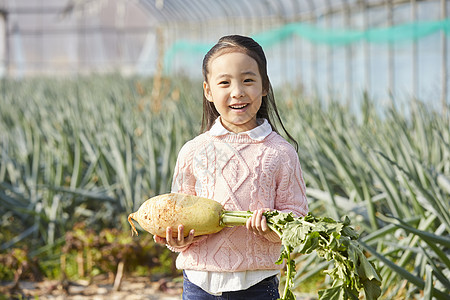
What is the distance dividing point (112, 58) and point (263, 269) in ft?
75.7

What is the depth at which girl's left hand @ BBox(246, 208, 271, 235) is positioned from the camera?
133cm

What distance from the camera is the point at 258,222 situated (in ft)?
4.36

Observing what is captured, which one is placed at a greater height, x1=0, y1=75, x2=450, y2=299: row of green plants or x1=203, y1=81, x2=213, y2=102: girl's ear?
x1=203, y1=81, x2=213, y2=102: girl's ear

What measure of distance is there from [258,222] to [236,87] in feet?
0.97

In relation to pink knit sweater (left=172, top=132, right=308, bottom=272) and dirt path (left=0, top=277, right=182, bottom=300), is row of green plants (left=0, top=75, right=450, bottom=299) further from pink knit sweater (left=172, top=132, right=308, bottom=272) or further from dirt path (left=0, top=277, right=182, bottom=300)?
pink knit sweater (left=172, top=132, right=308, bottom=272)

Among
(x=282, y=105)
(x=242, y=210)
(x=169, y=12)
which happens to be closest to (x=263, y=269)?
(x=242, y=210)

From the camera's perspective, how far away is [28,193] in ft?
11.9

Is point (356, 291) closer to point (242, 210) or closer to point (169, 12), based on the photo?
point (242, 210)

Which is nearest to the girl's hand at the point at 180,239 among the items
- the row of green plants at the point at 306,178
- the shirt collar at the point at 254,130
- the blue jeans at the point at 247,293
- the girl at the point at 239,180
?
the girl at the point at 239,180

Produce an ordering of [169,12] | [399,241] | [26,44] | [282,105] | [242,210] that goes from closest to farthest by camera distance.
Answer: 1. [242,210]
2. [399,241]
3. [282,105]
4. [169,12]
5. [26,44]

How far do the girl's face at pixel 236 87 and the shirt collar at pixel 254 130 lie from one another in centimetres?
3

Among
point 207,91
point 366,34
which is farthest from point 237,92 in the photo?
point 366,34

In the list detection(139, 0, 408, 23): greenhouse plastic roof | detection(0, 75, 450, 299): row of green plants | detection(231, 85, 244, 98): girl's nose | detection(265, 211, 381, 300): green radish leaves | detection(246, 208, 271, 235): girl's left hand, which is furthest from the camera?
detection(139, 0, 408, 23): greenhouse plastic roof

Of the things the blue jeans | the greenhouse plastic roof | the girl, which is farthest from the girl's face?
the greenhouse plastic roof
